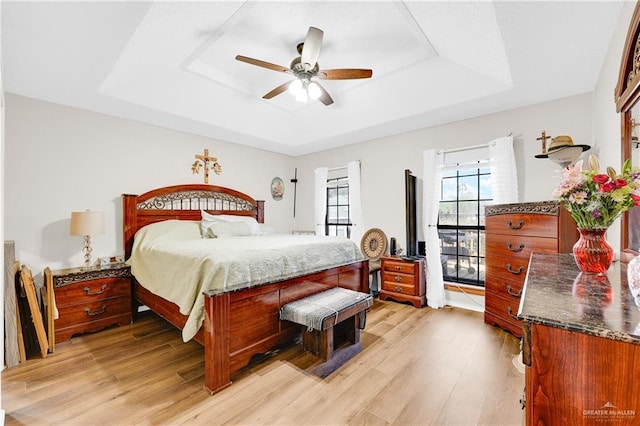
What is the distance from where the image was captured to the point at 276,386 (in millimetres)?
2082

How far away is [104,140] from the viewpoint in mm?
3461

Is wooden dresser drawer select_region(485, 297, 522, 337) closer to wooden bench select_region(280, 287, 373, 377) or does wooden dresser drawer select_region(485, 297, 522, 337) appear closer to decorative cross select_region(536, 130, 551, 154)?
wooden bench select_region(280, 287, 373, 377)

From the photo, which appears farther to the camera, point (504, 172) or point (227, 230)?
point (227, 230)

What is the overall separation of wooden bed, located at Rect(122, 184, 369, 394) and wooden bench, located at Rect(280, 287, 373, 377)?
0.14 m

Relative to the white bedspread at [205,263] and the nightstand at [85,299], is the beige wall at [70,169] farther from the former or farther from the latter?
the white bedspread at [205,263]

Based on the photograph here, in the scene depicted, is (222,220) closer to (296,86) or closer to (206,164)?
(206,164)

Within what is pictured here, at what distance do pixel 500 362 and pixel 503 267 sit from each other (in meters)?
0.97

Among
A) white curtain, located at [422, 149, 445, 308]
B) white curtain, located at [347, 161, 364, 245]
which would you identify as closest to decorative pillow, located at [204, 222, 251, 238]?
white curtain, located at [347, 161, 364, 245]

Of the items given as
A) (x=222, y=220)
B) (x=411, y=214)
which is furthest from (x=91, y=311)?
(x=411, y=214)

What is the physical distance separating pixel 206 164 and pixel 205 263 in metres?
2.66

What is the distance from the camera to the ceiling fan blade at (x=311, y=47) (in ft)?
7.19

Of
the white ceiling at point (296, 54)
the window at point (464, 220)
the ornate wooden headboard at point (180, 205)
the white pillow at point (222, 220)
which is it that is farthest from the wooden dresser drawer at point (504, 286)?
the ornate wooden headboard at point (180, 205)

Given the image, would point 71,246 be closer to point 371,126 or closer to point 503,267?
point 371,126

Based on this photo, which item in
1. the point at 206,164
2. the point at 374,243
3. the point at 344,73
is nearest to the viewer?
the point at 344,73
